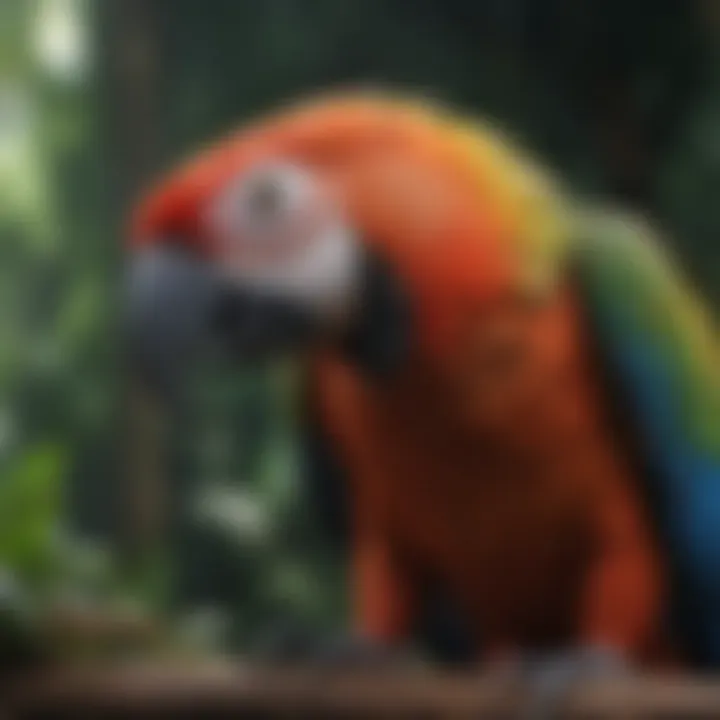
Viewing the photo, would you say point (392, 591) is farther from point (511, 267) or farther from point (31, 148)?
point (31, 148)

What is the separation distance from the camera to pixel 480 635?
0.91 m

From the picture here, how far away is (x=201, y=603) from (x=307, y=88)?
1.01ft

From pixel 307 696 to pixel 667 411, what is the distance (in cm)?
25

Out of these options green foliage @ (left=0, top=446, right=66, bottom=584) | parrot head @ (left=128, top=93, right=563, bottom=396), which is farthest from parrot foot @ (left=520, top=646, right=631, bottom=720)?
green foliage @ (left=0, top=446, right=66, bottom=584)

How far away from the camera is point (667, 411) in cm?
87

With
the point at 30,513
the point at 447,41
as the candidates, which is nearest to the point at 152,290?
the point at 30,513

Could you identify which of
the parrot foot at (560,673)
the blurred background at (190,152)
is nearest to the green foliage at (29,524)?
the blurred background at (190,152)

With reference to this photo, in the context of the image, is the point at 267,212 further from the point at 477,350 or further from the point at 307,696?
the point at 307,696

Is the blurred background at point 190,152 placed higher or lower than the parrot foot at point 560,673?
higher

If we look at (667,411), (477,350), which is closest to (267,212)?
(477,350)

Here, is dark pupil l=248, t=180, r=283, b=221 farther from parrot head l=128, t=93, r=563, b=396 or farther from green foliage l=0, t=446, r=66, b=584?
green foliage l=0, t=446, r=66, b=584

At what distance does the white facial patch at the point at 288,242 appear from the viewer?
836 mm

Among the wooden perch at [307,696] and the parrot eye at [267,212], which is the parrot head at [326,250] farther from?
the wooden perch at [307,696]

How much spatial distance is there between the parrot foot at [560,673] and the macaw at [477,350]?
0.05ft
